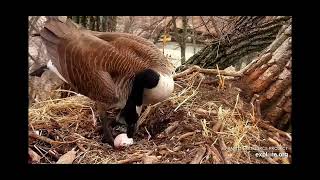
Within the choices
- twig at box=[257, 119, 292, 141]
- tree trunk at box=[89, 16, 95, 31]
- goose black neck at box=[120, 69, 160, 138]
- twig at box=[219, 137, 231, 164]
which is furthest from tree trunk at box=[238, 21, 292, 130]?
tree trunk at box=[89, 16, 95, 31]

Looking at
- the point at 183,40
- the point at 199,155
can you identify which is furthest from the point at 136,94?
the point at 183,40

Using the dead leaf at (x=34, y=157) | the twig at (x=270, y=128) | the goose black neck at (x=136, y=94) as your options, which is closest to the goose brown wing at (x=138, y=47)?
the goose black neck at (x=136, y=94)

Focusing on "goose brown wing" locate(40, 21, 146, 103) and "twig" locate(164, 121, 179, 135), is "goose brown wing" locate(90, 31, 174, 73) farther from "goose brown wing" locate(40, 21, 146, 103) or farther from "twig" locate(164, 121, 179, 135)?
"twig" locate(164, 121, 179, 135)

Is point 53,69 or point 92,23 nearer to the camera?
point 53,69

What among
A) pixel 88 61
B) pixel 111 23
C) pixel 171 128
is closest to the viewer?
pixel 88 61

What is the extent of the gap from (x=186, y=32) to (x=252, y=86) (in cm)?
47

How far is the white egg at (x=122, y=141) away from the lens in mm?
2607

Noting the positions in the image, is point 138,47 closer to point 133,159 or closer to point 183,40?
point 183,40

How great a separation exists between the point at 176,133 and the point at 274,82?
55 centimetres

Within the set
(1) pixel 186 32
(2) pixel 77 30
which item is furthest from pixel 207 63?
(2) pixel 77 30

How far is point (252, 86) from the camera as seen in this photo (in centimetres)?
273

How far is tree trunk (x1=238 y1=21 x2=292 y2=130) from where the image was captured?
2639 millimetres

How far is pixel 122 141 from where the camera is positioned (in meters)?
2.61

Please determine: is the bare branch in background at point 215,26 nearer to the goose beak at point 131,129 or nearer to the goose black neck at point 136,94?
the goose black neck at point 136,94
